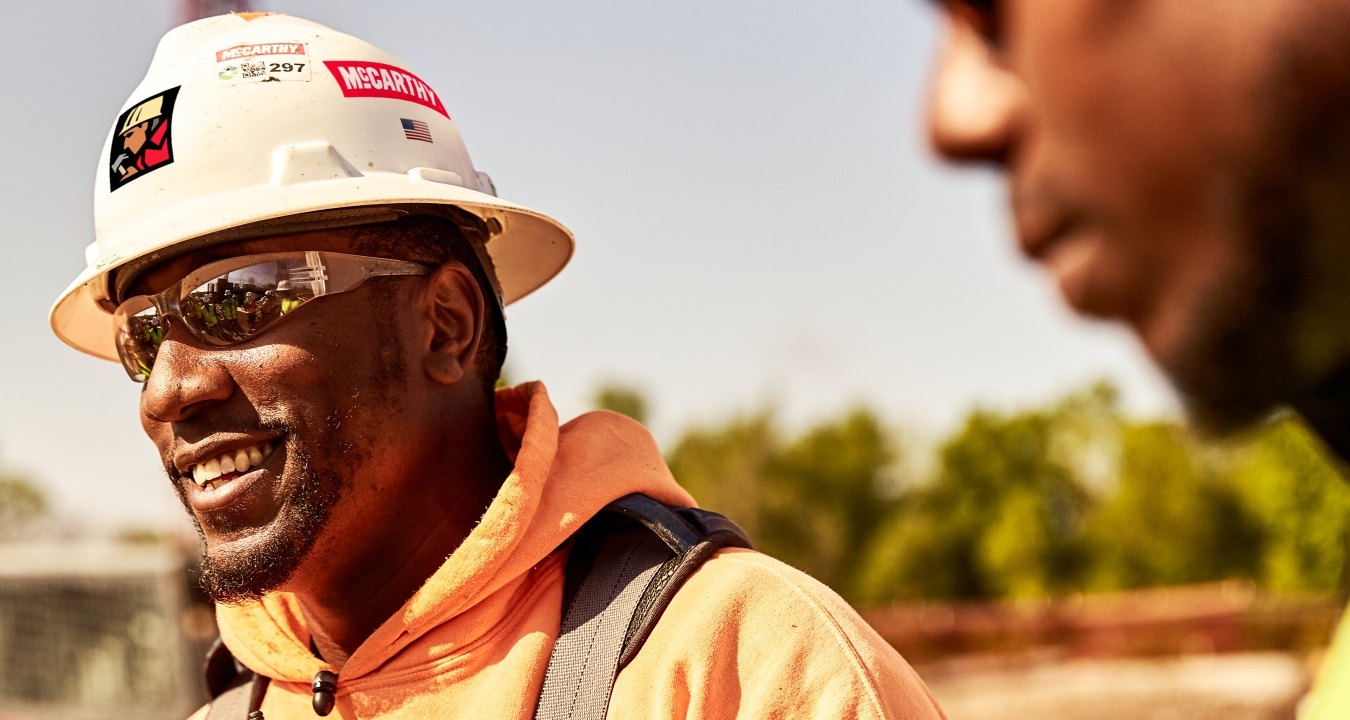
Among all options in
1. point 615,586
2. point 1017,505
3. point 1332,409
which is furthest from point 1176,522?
point 1332,409

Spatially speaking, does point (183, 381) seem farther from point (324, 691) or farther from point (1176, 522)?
point (1176, 522)

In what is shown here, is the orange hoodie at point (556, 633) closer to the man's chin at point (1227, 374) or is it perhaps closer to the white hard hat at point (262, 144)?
the white hard hat at point (262, 144)

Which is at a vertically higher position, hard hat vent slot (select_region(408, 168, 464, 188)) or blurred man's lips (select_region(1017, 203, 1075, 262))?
blurred man's lips (select_region(1017, 203, 1075, 262))

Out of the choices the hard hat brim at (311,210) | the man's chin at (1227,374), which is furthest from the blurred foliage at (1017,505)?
the man's chin at (1227,374)

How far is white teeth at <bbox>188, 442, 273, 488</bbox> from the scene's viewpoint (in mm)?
3090

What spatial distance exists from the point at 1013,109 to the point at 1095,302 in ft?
0.48

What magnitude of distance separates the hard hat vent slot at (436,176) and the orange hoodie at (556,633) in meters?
0.52

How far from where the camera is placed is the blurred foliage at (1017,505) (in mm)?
39562

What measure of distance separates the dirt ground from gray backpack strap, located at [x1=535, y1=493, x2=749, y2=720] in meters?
14.0

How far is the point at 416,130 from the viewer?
11.2ft

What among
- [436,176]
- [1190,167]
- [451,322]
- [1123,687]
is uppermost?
[1190,167]

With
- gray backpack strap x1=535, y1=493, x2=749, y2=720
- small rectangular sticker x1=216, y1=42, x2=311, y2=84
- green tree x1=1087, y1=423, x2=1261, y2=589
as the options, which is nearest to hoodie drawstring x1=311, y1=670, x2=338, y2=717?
gray backpack strap x1=535, y1=493, x2=749, y2=720

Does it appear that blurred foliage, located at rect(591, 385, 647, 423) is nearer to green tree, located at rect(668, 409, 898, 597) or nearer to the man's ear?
green tree, located at rect(668, 409, 898, 597)

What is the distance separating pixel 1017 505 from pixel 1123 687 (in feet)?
87.1
